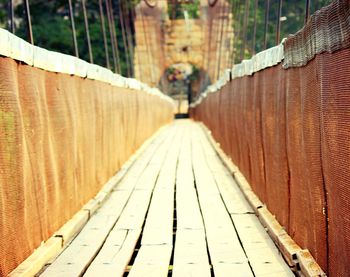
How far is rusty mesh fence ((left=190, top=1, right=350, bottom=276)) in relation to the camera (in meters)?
2.05

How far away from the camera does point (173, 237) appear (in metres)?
3.57

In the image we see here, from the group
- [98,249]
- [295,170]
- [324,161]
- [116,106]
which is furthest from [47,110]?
[116,106]

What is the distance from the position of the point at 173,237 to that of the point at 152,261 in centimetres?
60

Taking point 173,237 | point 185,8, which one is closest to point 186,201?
point 173,237

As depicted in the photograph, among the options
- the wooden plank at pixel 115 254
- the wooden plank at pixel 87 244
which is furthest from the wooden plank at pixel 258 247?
the wooden plank at pixel 87 244

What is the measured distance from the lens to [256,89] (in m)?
4.41

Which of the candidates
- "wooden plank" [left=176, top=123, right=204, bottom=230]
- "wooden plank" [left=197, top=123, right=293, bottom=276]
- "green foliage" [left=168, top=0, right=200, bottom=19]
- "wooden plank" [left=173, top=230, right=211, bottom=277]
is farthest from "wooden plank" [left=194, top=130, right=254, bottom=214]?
"green foliage" [left=168, top=0, right=200, bottom=19]

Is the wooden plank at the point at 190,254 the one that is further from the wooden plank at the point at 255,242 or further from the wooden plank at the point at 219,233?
the wooden plank at the point at 255,242

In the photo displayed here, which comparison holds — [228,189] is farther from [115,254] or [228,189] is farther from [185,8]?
[185,8]

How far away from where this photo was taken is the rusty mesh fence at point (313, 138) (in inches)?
80.7

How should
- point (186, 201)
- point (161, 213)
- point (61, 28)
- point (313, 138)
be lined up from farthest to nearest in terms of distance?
point (61, 28), point (186, 201), point (161, 213), point (313, 138)

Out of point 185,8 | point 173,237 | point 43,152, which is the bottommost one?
point 173,237

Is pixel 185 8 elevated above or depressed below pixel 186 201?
above

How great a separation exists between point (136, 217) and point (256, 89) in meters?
1.34
